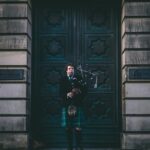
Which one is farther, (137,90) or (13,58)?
(13,58)

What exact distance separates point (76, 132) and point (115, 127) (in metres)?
2.14

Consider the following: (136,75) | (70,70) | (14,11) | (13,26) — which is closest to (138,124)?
(136,75)

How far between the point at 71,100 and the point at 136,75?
2.08 metres

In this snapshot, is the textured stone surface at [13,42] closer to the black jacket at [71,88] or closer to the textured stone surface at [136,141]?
the black jacket at [71,88]

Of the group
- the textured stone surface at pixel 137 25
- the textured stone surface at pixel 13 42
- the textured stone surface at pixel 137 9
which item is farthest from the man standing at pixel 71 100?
the textured stone surface at pixel 137 9

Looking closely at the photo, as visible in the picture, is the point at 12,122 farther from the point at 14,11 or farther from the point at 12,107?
the point at 14,11

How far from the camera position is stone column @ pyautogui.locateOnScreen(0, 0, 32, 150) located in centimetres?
1295

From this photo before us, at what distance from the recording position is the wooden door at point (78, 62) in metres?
14.0

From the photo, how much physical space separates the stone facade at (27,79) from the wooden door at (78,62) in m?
0.89

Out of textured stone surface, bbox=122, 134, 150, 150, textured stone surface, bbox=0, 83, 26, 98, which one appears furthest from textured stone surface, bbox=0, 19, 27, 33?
textured stone surface, bbox=122, 134, 150, 150

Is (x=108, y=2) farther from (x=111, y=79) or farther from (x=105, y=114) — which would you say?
(x=105, y=114)

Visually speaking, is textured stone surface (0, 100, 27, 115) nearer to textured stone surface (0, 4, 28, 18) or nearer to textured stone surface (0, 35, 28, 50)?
textured stone surface (0, 35, 28, 50)

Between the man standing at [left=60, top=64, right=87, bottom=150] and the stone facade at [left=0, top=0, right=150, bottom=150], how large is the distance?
4.38ft

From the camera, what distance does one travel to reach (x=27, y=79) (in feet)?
43.4
